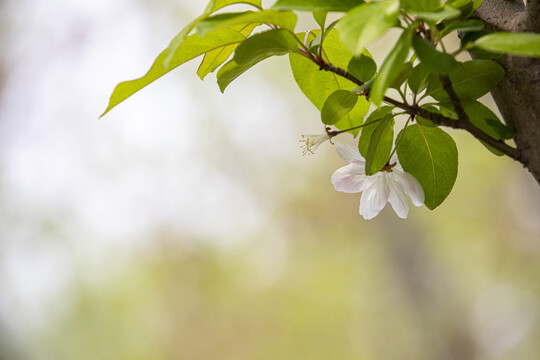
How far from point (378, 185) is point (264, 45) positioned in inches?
5.3

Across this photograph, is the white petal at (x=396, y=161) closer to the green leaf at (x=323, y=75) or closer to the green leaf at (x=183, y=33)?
the green leaf at (x=323, y=75)

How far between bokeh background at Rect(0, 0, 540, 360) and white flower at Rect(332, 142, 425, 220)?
192cm

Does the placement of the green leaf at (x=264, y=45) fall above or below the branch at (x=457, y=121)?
above

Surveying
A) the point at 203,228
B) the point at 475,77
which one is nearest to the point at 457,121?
the point at 475,77

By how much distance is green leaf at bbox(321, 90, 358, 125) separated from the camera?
1.02ft

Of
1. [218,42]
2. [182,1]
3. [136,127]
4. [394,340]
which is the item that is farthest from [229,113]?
[218,42]

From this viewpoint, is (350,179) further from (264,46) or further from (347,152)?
(264,46)

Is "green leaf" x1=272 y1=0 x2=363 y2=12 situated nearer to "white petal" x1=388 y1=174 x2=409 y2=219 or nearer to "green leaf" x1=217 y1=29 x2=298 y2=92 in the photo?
"green leaf" x1=217 y1=29 x2=298 y2=92

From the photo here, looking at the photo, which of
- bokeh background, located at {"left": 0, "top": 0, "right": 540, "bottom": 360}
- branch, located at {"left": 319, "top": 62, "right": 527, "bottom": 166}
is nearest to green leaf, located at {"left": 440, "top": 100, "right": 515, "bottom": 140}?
branch, located at {"left": 319, "top": 62, "right": 527, "bottom": 166}

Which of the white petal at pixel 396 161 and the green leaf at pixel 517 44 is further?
the white petal at pixel 396 161

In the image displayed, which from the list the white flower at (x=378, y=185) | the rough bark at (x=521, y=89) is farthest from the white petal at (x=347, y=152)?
the rough bark at (x=521, y=89)

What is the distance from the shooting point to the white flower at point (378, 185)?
34cm

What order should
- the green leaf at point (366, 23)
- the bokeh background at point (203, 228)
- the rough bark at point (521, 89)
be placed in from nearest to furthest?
the green leaf at point (366, 23) → the rough bark at point (521, 89) → the bokeh background at point (203, 228)

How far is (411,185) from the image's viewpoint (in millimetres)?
337
